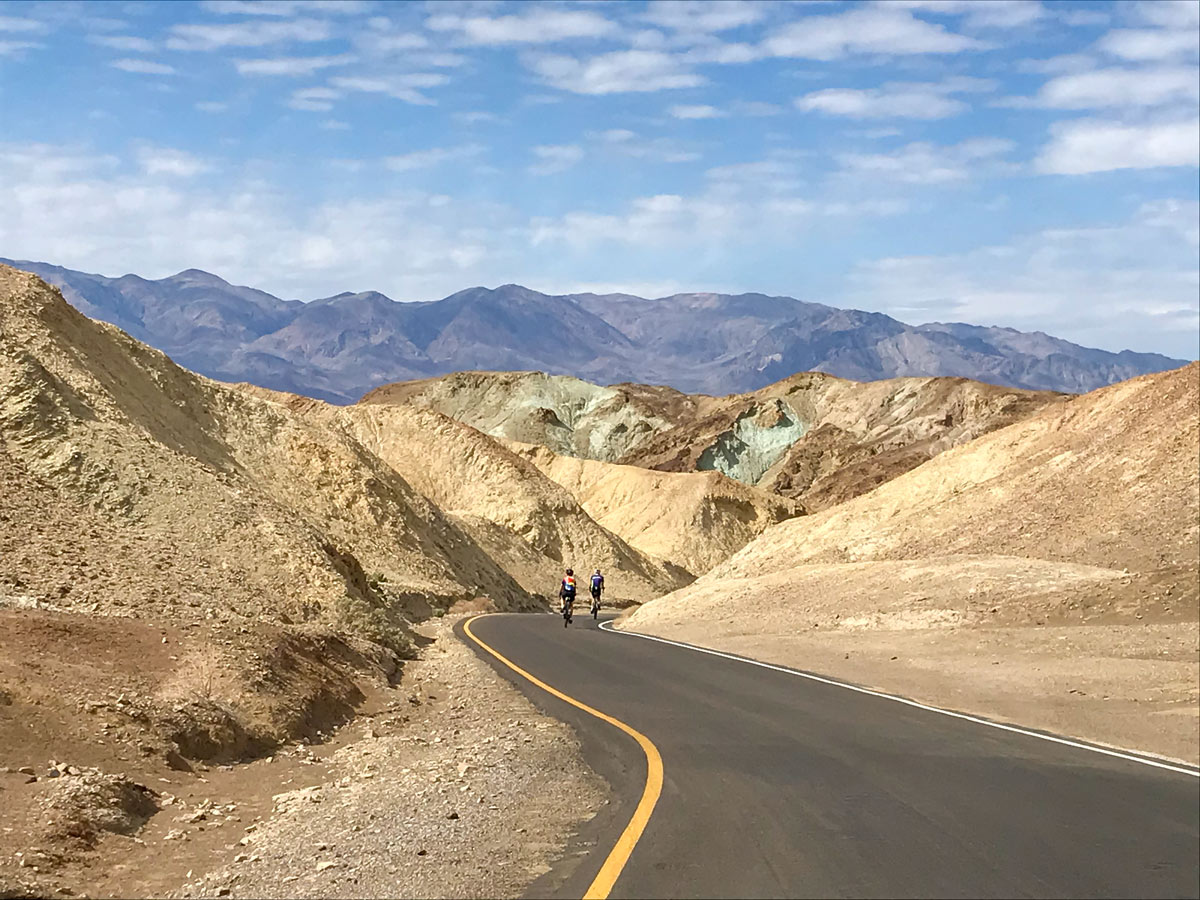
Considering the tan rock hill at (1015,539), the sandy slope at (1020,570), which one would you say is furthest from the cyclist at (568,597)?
the tan rock hill at (1015,539)

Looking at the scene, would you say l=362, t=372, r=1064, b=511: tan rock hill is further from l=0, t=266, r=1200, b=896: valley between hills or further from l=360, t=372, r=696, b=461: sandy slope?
→ l=0, t=266, r=1200, b=896: valley between hills

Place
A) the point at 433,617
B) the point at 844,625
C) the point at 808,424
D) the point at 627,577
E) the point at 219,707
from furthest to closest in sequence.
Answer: the point at 808,424, the point at 627,577, the point at 433,617, the point at 844,625, the point at 219,707

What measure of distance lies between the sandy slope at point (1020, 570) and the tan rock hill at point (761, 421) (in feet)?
196

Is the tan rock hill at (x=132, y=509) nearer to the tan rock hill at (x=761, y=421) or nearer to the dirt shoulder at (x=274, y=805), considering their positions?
the dirt shoulder at (x=274, y=805)

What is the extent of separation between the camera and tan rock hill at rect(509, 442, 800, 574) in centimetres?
9331

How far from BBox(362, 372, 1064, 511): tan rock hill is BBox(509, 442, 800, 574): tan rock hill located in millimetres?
7674

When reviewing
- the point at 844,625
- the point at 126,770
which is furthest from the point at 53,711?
the point at 844,625

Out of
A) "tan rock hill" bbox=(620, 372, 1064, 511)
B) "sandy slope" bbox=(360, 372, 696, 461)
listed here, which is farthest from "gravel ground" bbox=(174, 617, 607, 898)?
"sandy slope" bbox=(360, 372, 696, 461)

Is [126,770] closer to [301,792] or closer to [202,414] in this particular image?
[301,792]

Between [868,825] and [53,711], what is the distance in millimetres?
7420

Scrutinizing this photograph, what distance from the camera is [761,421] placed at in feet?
432

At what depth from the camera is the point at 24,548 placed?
2295 cm

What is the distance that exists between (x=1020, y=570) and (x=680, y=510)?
68151 millimetres

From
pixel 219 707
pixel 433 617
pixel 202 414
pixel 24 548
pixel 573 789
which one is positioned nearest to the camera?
pixel 573 789
